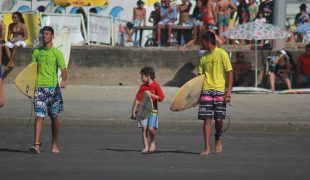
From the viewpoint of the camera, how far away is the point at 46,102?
40.1ft

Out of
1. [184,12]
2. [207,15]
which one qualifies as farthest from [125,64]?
[184,12]

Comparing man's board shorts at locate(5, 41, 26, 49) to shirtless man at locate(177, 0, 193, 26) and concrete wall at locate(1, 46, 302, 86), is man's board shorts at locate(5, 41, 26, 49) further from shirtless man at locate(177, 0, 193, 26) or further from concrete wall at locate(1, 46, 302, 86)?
shirtless man at locate(177, 0, 193, 26)

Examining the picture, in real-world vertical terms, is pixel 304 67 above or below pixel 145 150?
above

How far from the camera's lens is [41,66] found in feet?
40.1

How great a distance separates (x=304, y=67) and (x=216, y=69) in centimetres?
842

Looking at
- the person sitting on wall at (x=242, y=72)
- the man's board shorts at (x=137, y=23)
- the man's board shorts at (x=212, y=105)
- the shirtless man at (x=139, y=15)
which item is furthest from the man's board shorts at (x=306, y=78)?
the man's board shorts at (x=212, y=105)

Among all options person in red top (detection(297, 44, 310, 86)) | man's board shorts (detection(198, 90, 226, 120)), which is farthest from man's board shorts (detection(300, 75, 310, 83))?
man's board shorts (detection(198, 90, 226, 120))

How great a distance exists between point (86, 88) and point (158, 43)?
9.03ft

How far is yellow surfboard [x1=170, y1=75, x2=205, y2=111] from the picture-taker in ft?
39.9

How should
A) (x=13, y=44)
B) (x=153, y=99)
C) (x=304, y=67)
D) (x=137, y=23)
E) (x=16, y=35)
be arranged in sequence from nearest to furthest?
1. (x=153, y=99)
2. (x=304, y=67)
3. (x=13, y=44)
4. (x=16, y=35)
5. (x=137, y=23)

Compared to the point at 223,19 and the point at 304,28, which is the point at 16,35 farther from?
the point at 304,28

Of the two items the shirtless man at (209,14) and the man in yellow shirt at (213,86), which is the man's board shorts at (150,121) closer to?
the man in yellow shirt at (213,86)

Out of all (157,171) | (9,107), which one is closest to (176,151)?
(157,171)

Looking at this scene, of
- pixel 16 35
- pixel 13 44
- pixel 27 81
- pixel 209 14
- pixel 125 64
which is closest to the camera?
pixel 27 81
